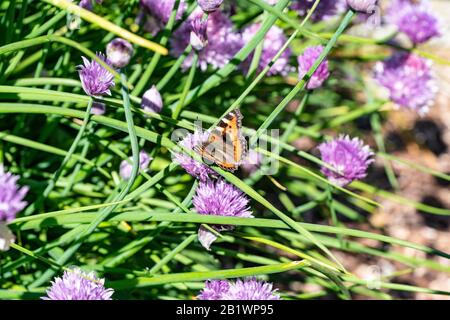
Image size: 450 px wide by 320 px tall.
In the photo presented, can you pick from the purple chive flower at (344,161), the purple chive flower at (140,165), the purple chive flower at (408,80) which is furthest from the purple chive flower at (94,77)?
the purple chive flower at (408,80)

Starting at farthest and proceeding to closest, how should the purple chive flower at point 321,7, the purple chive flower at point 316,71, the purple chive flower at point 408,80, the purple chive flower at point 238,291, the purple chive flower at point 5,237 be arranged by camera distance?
the purple chive flower at point 408,80 → the purple chive flower at point 321,7 → the purple chive flower at point 316,71 → the purple chive flower at point 238,291 → the purple chive flower at point 5,237

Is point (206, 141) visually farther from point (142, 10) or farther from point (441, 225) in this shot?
point (441, 225)

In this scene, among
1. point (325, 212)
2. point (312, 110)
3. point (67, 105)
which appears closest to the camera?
point (67, 105)

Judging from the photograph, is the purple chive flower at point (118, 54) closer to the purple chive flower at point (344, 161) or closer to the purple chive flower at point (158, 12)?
the purple chive flower at point (158, 12)

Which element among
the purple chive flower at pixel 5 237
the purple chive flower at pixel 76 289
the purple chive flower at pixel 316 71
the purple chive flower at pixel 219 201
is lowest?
the purple chive flower at pixel 76 289

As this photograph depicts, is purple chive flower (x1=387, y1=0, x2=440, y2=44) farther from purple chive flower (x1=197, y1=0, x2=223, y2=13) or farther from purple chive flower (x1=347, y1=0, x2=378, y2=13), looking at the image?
purple chive flower (x1=197, y1=0, x2=223, y2=13)

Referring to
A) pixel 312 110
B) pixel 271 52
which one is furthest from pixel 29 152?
pixel 312 110
